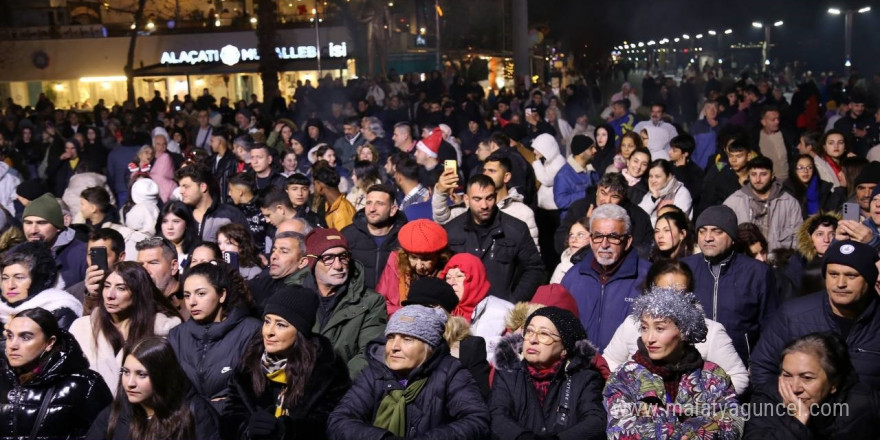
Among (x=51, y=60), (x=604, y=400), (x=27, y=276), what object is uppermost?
(x=51, y=60)

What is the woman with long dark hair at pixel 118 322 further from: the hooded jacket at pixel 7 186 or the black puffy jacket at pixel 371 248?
the hooded jacket at pixel 7 186

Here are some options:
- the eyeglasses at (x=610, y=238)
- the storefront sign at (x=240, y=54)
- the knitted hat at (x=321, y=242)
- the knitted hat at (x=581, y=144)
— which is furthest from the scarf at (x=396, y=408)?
the storefront sign at (x=240, y=54)

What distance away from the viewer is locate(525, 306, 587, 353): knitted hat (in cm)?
460

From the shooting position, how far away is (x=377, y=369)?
462 cm

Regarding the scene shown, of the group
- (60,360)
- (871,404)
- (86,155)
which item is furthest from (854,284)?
(86,155)

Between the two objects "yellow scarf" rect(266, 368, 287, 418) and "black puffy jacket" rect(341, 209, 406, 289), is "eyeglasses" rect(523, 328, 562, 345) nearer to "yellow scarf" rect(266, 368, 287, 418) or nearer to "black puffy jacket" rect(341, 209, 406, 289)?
"yellow scarf" rect(266, 368, 287, 418)

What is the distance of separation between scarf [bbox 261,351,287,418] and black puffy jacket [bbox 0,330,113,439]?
2.90 feet

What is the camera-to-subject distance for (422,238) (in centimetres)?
627

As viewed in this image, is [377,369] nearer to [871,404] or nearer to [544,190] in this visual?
[871,404]

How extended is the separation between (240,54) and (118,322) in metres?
33.0

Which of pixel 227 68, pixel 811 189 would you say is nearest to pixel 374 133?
pixel 811 189

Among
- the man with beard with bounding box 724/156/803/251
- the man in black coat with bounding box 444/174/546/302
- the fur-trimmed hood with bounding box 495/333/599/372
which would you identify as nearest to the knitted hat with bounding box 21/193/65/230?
the man in black coat with bounding box 444/174/546/302

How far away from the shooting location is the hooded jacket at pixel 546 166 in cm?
1056

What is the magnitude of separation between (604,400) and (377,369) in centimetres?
114
